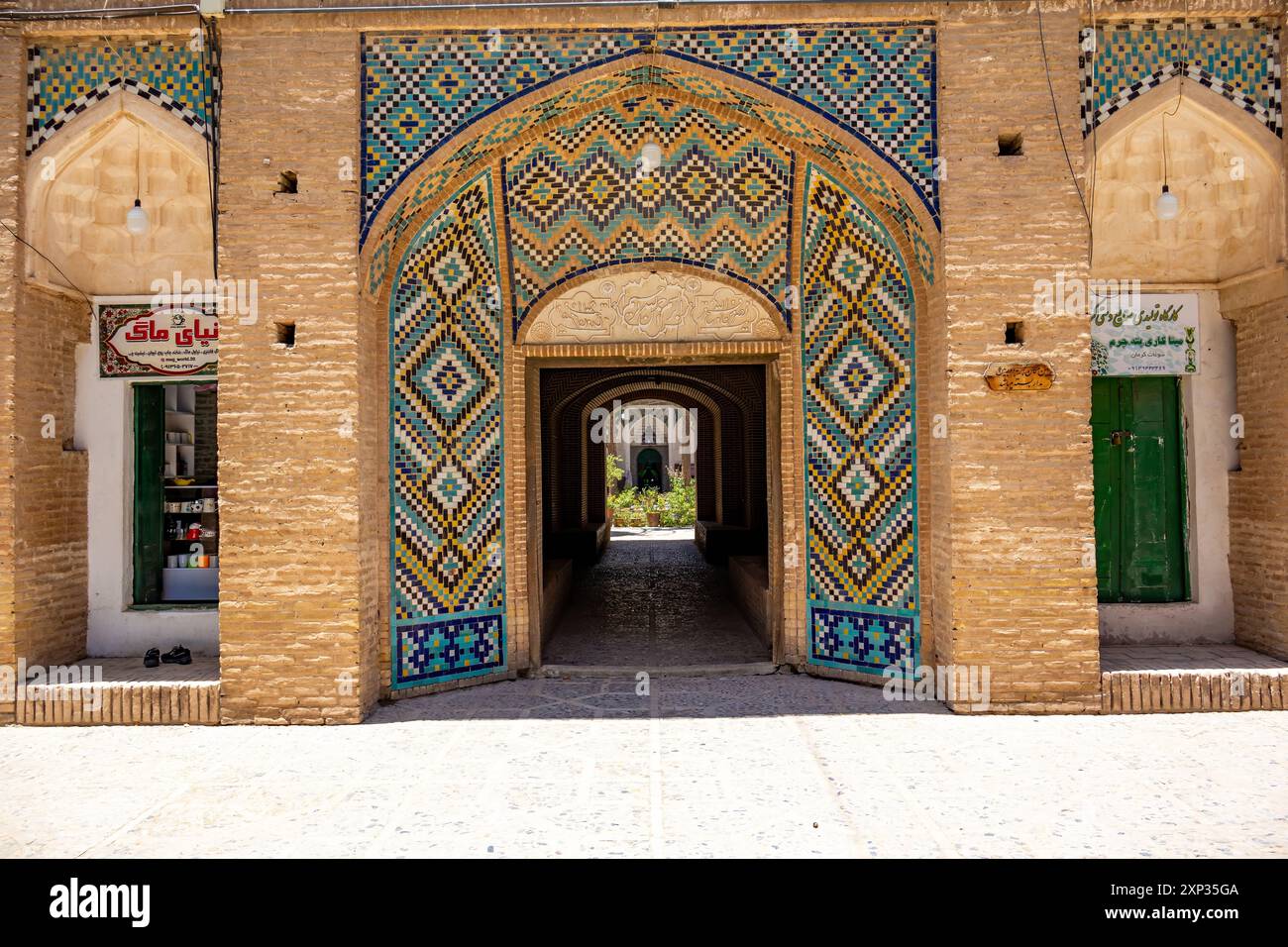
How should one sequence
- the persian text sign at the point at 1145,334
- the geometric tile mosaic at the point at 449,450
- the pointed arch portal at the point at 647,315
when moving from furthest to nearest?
1. the persian text sign at the point at 1145,334
2. the geometric tile mosaic at the point at 449,450
3. the pointed arch portal at the point at 647,315

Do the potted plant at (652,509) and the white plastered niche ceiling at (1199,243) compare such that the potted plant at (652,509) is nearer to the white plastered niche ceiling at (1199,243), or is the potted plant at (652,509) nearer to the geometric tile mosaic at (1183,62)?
the white plastered niche ceiling at (1199,243)

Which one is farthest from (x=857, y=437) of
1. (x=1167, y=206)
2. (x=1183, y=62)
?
(x=1183, y=62)

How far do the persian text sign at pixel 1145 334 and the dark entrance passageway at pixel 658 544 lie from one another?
8.60 feet

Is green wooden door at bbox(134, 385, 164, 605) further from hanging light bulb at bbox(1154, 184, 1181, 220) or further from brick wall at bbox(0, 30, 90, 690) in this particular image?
hanging light bulb at bbox(1154, 184, 1181, 220)

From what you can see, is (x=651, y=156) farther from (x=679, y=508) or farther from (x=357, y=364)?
(x=679, y=508)

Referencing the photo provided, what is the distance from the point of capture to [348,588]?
13.6 feet

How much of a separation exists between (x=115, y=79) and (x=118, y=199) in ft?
2.26

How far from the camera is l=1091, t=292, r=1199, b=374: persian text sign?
5051 mm

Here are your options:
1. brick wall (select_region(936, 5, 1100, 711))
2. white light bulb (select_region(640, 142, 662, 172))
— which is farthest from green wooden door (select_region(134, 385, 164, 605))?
brick wall (select_region(936, 5, 1100, 711))

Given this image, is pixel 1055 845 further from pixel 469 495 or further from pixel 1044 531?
pixel 469 495

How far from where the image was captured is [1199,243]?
487 centimetres

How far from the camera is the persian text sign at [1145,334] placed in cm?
505

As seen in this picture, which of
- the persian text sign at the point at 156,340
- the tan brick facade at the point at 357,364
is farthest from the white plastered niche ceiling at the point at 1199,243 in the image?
the persian text sign at the point at 156,340

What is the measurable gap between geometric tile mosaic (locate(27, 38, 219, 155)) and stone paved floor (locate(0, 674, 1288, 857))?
3.16 meters
